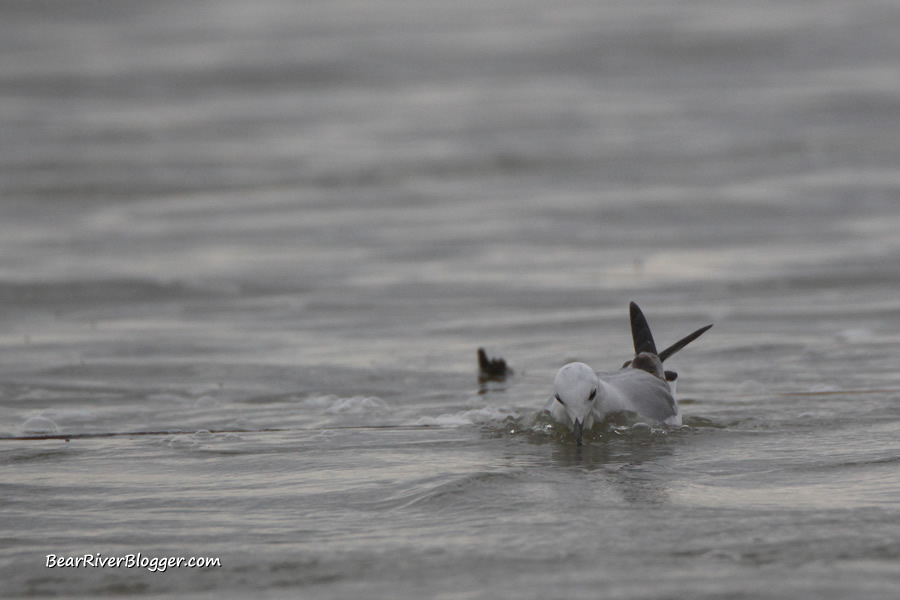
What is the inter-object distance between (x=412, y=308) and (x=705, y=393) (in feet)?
8.71

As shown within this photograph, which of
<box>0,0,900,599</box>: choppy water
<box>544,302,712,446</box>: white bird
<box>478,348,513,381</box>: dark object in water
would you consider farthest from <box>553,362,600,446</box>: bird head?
<box>478,348,513,381</box>: dark object in water

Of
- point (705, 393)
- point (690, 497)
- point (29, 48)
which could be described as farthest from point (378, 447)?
point (29, 48)

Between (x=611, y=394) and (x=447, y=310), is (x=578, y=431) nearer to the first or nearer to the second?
(x=611, y=394)

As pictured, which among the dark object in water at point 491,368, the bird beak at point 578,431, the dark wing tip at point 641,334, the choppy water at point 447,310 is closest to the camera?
the choppy water at point 447,310

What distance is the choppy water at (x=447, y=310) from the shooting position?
3822mm

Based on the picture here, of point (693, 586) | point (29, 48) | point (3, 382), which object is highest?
point (29, 48)

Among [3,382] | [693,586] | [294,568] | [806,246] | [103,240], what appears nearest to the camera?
[693,586]

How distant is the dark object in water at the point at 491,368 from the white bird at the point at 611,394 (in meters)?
0.79

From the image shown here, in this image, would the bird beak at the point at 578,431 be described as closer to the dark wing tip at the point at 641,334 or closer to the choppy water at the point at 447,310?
the choppy water at the point at 447,310

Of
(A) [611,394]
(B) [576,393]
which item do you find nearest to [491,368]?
(A) [611,394]

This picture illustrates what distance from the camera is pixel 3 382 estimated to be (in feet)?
21.8

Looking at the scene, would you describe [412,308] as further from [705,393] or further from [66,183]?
[66,183]

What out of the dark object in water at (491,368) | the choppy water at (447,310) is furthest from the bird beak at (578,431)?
the dark object in water at (491,368)

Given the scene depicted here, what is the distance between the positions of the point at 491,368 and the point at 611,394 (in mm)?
1276
